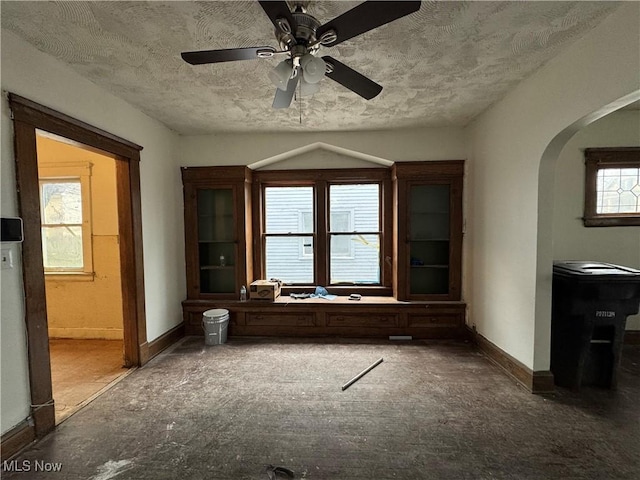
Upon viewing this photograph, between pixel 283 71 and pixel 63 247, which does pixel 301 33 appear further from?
pixel 63 247

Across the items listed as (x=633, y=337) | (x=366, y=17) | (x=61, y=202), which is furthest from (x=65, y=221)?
(x=633, y=337)

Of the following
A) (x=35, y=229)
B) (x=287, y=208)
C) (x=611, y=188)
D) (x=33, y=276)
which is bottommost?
(x=33, y=276)

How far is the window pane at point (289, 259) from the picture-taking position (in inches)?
166

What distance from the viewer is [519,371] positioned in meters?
2.64

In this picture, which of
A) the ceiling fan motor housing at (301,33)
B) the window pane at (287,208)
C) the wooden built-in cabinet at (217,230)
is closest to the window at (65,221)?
the wooden built-in cabinet at (217,230)

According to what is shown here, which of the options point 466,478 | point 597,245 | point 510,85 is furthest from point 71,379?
point 597,245

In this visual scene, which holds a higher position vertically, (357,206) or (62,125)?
(62,125)

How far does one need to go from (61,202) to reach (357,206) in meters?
4.02

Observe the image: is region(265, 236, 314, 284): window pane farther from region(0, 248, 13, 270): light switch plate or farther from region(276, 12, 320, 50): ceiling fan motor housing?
region(276, 12, 320, 50): ceiling fan motor housing

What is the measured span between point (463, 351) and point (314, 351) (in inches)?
69.1

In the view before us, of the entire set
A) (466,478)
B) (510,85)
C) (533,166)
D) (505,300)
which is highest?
(510,85)

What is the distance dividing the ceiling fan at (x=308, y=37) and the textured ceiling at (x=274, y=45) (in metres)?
0.29

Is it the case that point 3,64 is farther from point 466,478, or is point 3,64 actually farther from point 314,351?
point 466,478

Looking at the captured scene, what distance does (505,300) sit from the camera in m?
2.89
